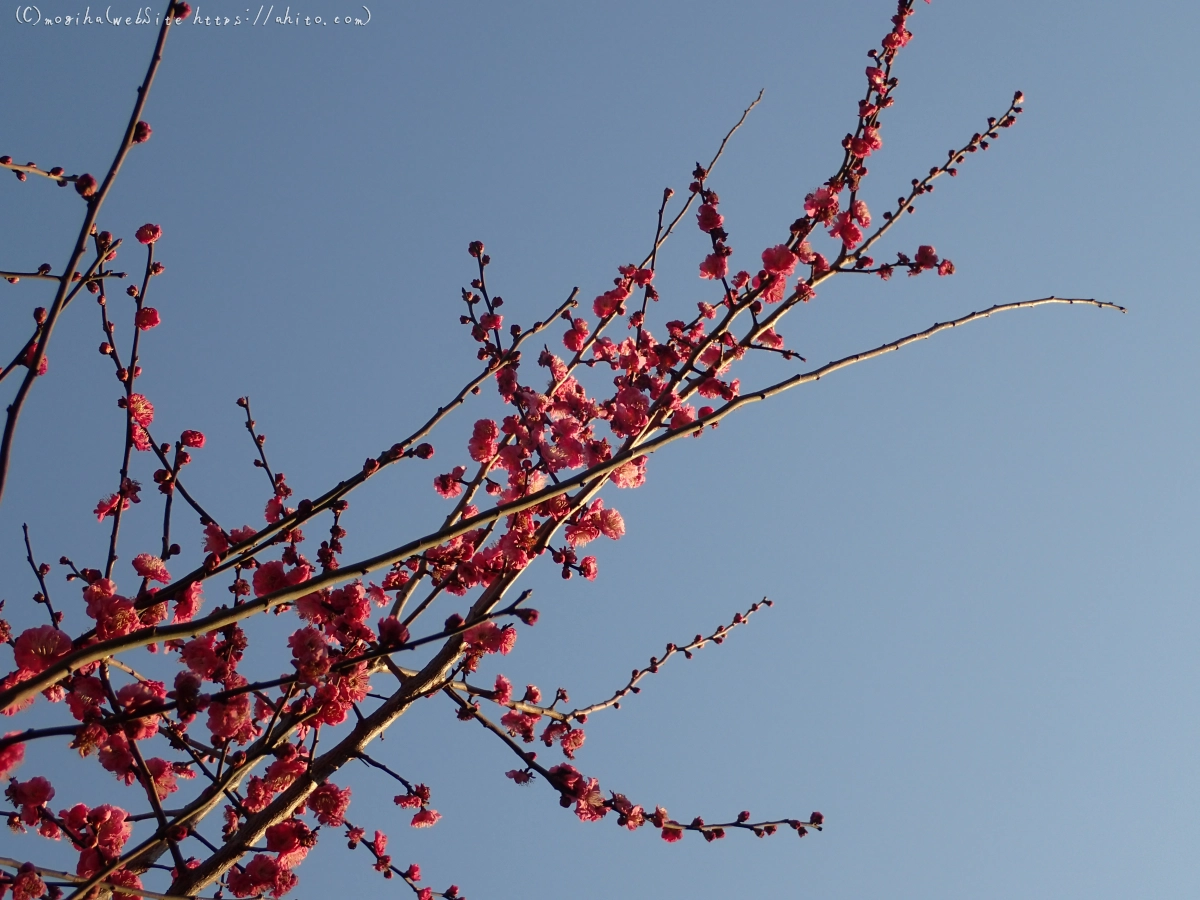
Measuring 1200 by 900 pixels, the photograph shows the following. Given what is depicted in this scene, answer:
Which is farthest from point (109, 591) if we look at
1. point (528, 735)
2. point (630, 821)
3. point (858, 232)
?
point (858, 232)

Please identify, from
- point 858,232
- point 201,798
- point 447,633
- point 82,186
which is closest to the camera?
point 447,633

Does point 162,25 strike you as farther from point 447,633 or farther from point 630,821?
point 630,821

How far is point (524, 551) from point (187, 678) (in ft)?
5.43

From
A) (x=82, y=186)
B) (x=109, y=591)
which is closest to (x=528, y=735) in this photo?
(x=109, y=591)

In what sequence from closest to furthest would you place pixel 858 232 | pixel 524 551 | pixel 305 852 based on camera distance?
1. pixel 305 852
2. pixel 524 551
3. pixel 858 232

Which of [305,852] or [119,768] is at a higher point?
[119,768]

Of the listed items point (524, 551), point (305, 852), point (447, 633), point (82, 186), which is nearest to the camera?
point (447, 633)

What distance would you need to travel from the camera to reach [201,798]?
314 centimetres

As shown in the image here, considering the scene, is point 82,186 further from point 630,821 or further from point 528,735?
point 630,821

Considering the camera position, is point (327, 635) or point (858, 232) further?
point (858, 232)

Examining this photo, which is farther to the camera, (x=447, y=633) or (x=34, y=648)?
(x=34, y=648)

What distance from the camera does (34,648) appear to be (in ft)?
9.75

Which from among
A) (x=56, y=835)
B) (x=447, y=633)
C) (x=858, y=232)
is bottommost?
(x=447, y=633)

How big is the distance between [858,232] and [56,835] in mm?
4377
